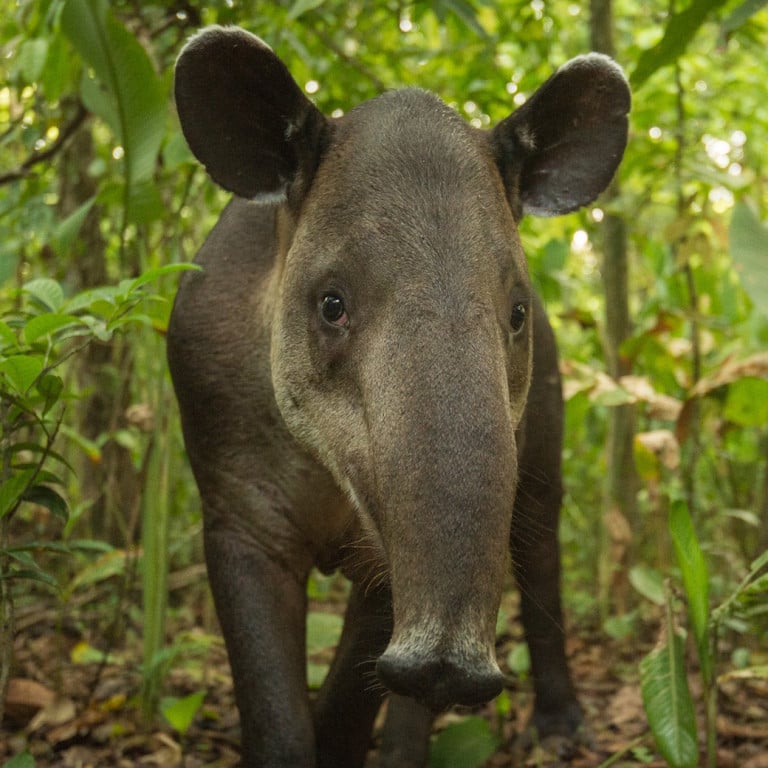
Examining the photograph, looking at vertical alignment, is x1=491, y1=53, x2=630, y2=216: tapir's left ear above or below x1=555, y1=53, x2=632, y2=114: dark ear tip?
below

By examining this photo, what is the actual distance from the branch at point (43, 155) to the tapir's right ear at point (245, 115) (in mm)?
1362

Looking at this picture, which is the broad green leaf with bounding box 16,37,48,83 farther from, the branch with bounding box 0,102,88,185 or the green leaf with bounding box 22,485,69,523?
the green leaf with bounding box 22,485,69,523

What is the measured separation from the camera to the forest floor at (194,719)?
157 inches

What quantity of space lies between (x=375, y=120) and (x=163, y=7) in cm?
219

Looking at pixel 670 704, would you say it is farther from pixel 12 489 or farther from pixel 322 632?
pixel 12 489

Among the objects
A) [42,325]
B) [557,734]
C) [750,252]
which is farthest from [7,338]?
[557,734]

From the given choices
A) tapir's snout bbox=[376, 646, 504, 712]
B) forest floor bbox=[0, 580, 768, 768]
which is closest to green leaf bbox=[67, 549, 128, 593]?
forest floor bbox=[0, 580, 768, 768]

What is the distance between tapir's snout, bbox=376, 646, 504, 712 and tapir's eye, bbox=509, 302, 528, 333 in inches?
42.5

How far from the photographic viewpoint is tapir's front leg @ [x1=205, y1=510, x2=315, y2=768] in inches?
124

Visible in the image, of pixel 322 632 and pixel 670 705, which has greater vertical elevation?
pixel 322 632

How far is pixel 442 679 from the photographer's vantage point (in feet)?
7.06

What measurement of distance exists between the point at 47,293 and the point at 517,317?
1.28 m

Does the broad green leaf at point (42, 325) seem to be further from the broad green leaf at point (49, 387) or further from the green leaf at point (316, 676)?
the green leaf at point (316, 676)

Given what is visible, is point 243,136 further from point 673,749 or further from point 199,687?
point 199,687
